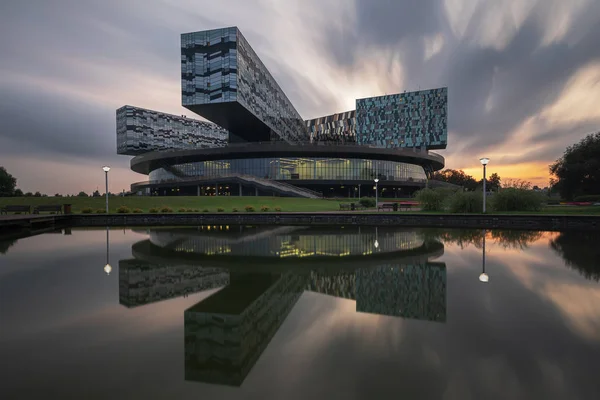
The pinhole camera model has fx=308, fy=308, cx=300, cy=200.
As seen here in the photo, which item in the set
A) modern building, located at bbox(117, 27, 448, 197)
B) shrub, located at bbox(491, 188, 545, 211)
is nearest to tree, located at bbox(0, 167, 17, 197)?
modern building, located at bbox(117, 27, 448, 197)

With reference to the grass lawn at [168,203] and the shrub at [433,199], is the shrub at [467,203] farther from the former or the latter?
the grass lawn at [168,203]

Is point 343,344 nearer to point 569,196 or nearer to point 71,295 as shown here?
point 71,295

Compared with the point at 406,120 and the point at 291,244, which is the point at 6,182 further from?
the point at 406,120

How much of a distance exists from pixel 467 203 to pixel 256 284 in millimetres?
26378

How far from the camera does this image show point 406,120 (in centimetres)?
11762

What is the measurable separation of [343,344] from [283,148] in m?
68.5

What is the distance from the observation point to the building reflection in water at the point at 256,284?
5.07m

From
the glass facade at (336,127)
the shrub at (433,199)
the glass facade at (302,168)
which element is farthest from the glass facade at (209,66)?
the glass facade at (336,127)

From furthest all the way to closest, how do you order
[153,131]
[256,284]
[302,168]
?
[153,131] < [302,168] < [256,284]

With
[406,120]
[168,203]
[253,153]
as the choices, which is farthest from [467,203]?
[406,120]

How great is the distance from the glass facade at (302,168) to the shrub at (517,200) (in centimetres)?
4524

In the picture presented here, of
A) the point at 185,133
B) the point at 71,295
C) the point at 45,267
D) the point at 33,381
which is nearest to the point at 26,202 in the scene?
the point at 45,267

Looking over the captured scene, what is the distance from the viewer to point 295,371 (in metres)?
4.29

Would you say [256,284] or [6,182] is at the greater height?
[6,182]
